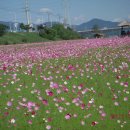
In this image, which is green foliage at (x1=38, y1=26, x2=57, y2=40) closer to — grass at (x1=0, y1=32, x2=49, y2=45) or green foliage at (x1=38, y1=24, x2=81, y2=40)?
green foliage at (x1=38, y1=24, x2=81, y2=40)

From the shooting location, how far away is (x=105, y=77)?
7.25 metres

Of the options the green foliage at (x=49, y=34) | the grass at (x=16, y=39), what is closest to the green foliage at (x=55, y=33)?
the green foliage at (x=49, y=34)

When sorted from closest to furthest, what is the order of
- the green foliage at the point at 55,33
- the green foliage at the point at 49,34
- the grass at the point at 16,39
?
1. the grass at the point at 16,39
2. the green foliage at the point at 49,34
3. the green foliage at the point at 55,33

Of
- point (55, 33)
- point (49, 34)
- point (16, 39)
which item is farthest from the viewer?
point (55, 33)

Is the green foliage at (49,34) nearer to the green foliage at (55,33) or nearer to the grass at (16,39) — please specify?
the green foliage at (55,33)

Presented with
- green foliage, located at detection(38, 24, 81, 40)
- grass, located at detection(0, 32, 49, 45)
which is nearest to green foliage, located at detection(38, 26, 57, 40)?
green foliage, located at detection(38, 24, 81, 40)

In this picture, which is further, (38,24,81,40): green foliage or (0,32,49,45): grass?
(38,24,81,40): green foliage

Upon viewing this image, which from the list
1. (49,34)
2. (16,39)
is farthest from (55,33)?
(16,39)

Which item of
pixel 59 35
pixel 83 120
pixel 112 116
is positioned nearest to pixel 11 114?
pixel 83 120

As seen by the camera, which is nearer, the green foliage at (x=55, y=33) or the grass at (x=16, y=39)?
the grass at (x=16, y=39)

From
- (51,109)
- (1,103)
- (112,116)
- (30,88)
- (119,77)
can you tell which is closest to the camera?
(112,116)

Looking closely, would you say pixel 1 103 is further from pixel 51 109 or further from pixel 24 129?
pixel 24 129

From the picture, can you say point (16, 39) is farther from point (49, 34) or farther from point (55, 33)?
point (55, 33)

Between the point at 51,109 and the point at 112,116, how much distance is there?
0.94 meters
